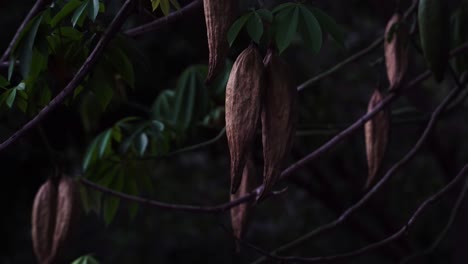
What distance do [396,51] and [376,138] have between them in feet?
0.42

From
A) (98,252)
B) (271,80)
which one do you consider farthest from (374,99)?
(98,252)

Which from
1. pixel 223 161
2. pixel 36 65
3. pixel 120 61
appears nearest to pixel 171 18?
pixel 120 61

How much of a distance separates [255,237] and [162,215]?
1.56 ft

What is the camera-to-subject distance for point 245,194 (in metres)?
1.19

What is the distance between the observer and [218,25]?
0.74 m

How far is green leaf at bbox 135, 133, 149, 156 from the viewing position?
4.95 ft

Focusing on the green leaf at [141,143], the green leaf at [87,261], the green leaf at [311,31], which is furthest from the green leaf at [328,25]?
the green leaf at [141,143]

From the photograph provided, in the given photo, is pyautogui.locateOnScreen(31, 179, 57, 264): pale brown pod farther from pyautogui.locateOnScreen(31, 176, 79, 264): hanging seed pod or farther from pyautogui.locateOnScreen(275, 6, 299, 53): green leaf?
pyautogui.locateOnScreen(275, 6, 299, 53): green leaf

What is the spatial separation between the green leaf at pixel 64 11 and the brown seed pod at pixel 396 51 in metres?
0.45

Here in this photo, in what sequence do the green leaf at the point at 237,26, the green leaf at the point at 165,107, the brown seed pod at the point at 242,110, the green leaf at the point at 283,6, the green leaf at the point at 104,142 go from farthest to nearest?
the green leaf at the point at 165,107
the green leaf at the point at 104,142
the green leaf at the point at 283,6
the green leaf at the point at 237,26
the brown seed pod at the point at 242,110

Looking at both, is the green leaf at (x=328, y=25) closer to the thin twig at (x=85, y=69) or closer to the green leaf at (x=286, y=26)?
the green leaf at (x=286, y=26)

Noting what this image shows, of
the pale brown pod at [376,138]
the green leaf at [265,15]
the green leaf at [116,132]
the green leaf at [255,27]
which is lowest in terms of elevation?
the green leaf at [116,132]

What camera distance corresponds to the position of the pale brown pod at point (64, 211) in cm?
100

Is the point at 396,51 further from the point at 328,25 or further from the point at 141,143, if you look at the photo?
the point at 141,143
